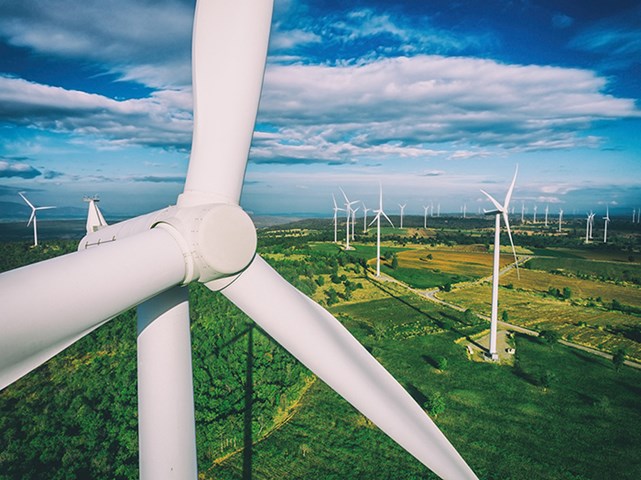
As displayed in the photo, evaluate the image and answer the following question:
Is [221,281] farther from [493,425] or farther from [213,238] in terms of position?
[493,425]

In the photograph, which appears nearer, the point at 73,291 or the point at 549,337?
the point at 73,291

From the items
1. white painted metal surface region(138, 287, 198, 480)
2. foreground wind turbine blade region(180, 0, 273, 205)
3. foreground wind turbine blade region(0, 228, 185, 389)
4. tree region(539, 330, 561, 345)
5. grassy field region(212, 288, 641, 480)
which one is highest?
foreground wind turbine blade region(180, 0, 273, 205)

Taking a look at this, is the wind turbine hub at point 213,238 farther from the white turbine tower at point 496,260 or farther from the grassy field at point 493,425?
the white turbine tower at point 496,260

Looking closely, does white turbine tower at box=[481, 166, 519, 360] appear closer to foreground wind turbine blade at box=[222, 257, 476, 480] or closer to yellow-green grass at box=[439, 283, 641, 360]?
yellow-green grass at box=[439, 283, 641, 360]

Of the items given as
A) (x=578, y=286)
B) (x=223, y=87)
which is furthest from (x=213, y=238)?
(x=578, y=286)

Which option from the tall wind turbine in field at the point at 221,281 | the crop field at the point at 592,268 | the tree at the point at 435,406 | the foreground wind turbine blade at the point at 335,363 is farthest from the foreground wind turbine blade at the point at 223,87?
the crop field at the point at 592,268

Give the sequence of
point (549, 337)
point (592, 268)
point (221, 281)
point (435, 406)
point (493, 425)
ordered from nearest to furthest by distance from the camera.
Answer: point (221, 281)
point (493, 425)
point (435, 406)
point (549, 337)
point (592, 268)

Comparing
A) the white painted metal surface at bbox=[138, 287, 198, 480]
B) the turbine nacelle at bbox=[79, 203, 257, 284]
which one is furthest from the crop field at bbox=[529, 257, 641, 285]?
the turbine nacelle at bbox=[79, 203, 257, 284]
